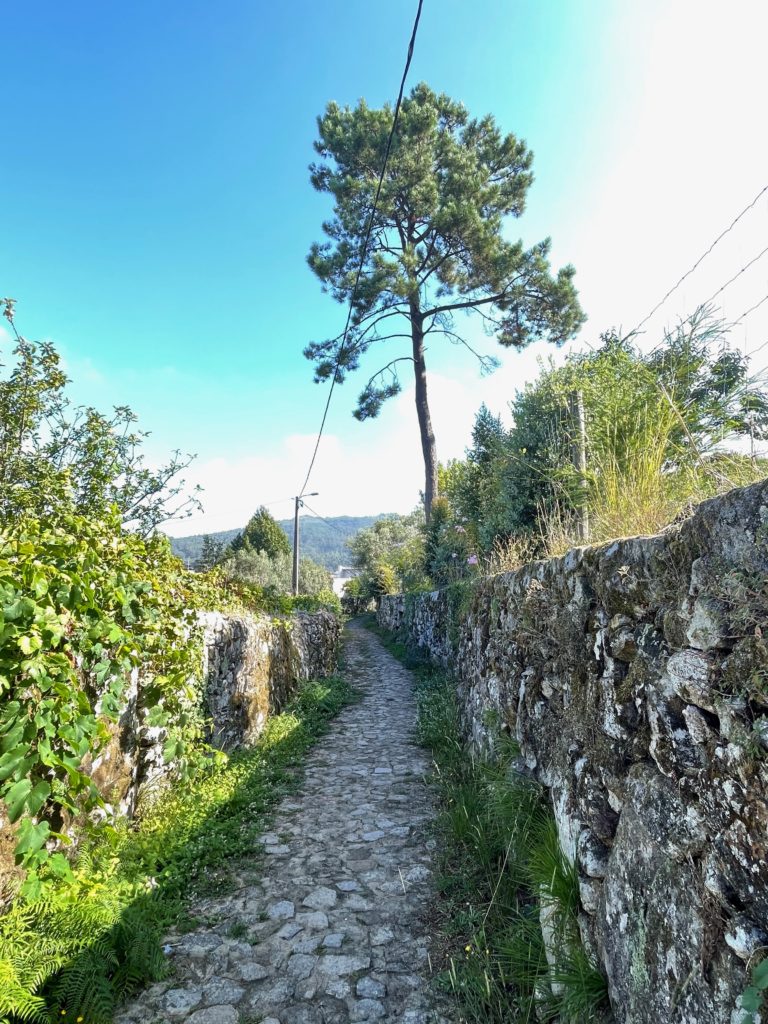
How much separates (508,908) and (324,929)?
109 centimetres

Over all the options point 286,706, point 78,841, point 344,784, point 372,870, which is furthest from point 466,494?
point 78,841

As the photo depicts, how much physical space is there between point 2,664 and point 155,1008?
1772 mm

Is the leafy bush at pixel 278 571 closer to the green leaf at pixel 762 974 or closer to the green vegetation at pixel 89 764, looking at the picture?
the green vegetation at pixel 89 764

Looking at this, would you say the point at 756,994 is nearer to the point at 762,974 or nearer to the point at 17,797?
the point at 762,974

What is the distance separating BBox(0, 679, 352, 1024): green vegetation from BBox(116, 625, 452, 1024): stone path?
0.54 ft

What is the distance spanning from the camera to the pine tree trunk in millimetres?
16344

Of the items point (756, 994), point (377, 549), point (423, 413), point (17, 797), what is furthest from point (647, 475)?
point (377, 549)

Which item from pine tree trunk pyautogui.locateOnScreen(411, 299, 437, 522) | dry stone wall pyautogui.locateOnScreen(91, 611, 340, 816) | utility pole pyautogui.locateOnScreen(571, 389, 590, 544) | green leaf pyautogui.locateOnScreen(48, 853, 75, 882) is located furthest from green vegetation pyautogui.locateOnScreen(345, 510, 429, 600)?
green leaf pyautogui.locateOnScreen(48, 853, 75, 882)

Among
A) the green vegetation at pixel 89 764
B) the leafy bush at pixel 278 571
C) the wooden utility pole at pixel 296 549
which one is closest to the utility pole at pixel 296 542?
the wooden utility pole at pixel 296 549

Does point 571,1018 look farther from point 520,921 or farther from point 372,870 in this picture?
point 372,870

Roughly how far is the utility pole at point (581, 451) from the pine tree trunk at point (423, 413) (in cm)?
1135

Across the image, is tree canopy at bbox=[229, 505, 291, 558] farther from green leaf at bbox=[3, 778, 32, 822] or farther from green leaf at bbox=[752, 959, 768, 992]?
green leaf at bbox=[752, 959, 768, 992]

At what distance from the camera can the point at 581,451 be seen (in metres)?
4.32

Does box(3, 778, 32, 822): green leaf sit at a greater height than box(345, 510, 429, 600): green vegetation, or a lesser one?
lesser
